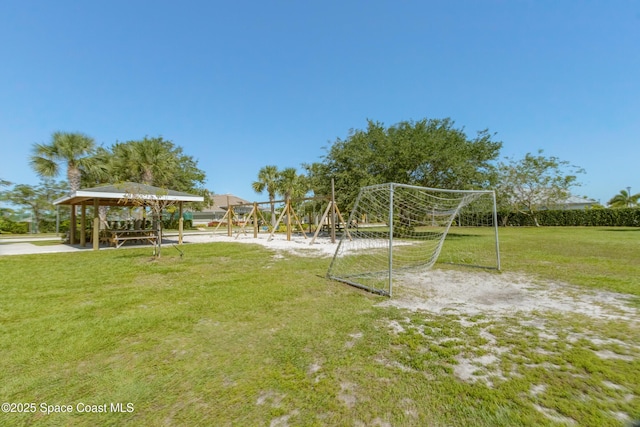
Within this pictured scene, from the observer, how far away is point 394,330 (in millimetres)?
3385

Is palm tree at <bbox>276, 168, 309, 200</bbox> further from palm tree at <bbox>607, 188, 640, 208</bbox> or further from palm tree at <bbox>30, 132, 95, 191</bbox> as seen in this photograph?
palm tree at <bbox>607, 188, 640, 208</bbox>

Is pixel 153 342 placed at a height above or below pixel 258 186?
below

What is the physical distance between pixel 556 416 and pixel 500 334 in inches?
55.1

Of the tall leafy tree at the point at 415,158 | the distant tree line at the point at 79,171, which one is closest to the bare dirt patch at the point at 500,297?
the tall leafy tree at the point at 415,158

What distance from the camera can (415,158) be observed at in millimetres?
14258

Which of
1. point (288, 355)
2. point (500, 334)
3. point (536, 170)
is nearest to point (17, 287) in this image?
point (288, 355)

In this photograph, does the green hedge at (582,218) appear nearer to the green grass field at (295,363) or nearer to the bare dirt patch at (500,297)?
the bare dirt patch at (500,297)

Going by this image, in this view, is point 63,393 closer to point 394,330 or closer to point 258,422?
point 258,422

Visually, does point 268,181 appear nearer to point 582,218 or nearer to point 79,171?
point 79,171

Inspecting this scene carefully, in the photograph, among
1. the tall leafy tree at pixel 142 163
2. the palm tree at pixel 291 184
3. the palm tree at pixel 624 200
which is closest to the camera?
the tall leafy tree at pixel 142 163

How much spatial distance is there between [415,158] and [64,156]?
2154 centimetres

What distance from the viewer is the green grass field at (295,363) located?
1945 millimetres

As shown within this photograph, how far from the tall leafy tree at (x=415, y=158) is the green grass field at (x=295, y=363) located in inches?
405

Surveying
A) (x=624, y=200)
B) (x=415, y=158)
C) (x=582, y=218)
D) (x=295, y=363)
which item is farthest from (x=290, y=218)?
(x=624, y=200)
